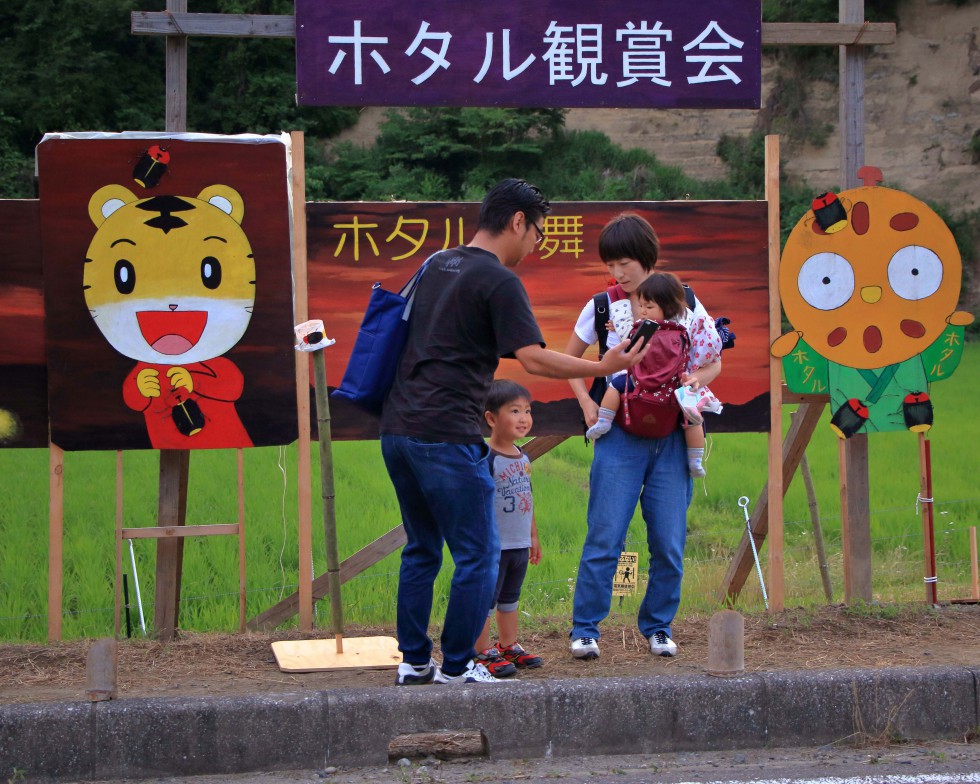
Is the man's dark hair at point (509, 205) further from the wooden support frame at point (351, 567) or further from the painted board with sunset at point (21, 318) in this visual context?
the painted board with sunset at point (21, 318)

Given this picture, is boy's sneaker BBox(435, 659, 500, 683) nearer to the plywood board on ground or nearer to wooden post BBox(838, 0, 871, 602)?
the plywood board on ground

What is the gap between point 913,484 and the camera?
10172 mm

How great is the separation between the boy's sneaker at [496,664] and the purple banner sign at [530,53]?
259cm

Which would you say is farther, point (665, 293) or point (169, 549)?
point (169, 549)

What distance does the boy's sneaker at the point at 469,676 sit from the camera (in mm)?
4254

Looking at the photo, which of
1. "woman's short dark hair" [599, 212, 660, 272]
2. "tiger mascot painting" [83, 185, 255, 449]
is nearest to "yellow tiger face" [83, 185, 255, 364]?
"tiger mascot painting" [83, 185, 255, 449]

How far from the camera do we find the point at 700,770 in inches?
151

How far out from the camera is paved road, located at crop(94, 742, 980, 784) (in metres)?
3.69

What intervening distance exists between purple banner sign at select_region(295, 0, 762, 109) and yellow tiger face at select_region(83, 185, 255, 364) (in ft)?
2.55

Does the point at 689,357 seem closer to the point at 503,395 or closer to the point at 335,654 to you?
the point at 503,395

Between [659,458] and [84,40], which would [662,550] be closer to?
[659,458]

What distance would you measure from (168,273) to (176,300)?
0.13m

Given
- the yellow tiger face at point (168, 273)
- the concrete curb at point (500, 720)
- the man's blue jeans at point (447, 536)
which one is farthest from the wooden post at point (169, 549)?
the man's blue jeans at point (447, 536)

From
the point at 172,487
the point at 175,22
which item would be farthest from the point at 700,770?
the point at 175,22
